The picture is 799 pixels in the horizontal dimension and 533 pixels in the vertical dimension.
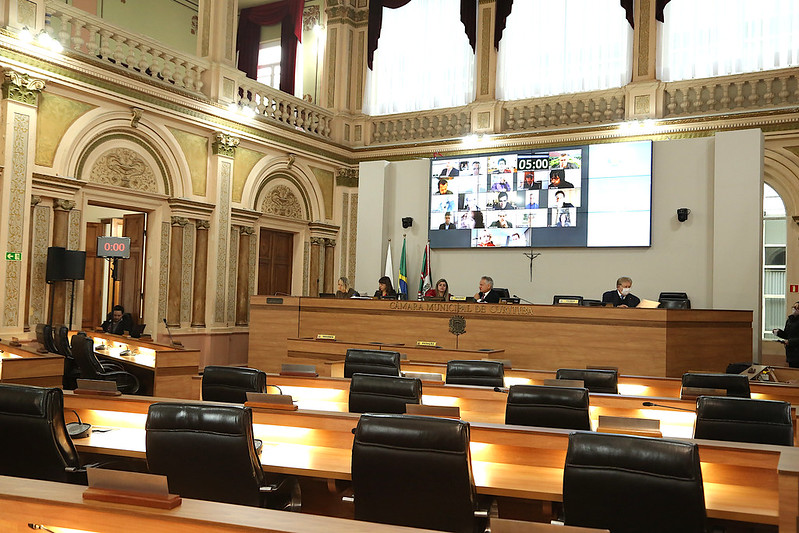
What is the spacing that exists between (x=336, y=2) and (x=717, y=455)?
45.6 ft

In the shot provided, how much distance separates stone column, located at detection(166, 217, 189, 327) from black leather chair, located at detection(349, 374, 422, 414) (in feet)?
25.9

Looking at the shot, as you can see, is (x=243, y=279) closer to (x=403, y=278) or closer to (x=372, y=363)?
(x=403, y=278)

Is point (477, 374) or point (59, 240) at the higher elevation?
point (59, 240)

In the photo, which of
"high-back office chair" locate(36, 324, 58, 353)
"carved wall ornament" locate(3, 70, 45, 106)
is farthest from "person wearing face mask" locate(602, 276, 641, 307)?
"carved wall ornament" locate(3, 70, 45, 106)

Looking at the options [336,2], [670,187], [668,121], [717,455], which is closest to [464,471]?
[717,455]

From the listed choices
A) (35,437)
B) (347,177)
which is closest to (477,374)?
(35,437)

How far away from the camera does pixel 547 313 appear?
8.34 metres

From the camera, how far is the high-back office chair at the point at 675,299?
9387 millimetres

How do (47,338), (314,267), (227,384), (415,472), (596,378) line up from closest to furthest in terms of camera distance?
(415,472), (227,384), (596,378), (47,338), (314,267)

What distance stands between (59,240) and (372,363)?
584 cm

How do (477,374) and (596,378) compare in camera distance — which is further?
(477,374)

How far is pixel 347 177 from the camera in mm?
14711

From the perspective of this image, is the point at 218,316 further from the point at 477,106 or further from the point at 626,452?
the point at 626,452

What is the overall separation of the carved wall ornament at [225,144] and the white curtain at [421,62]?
368 centimetres
